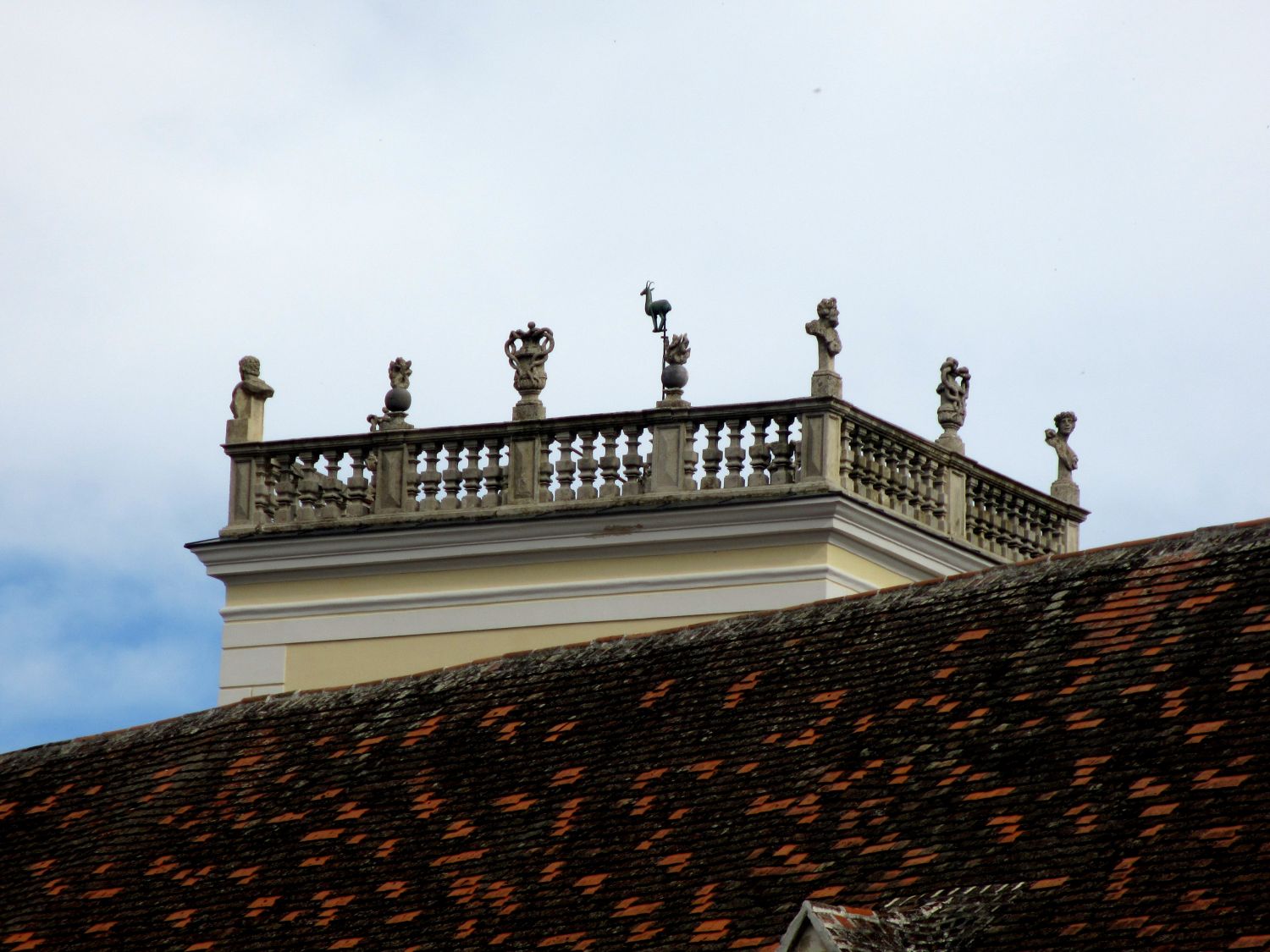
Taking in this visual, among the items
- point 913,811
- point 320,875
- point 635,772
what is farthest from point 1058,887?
point 320,875

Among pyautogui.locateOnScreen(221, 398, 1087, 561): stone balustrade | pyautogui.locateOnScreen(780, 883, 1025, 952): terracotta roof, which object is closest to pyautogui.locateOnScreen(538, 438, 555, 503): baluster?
pyautogui.locateOnScreen(221, 398, 1087, 561): stone balustrade

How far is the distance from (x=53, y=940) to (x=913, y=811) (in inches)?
305

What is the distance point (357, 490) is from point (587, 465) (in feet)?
8.67

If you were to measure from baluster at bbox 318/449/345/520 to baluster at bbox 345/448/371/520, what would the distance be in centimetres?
10

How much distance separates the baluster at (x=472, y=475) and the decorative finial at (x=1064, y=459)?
6.72 metres

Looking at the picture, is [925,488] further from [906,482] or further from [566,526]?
[566,526]

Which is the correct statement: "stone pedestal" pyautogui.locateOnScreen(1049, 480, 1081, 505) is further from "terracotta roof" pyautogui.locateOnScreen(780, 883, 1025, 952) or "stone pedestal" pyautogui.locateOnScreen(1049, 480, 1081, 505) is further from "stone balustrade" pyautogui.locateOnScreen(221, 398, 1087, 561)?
"terracotta roof" pyautogui.locateOnScreen(780, 883, 1025, 952)

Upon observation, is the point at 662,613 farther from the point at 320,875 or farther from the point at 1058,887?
the point at 1058,887

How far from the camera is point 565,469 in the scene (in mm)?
30484

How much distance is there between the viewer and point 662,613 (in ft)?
96.0

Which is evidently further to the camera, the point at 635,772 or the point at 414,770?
the point at 414,770

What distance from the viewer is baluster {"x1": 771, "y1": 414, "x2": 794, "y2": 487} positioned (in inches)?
1158

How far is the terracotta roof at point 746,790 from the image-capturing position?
1756 cm

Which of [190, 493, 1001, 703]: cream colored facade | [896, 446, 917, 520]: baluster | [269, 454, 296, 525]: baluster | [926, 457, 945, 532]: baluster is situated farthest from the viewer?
[269, 454, 296, 525]: baluster
